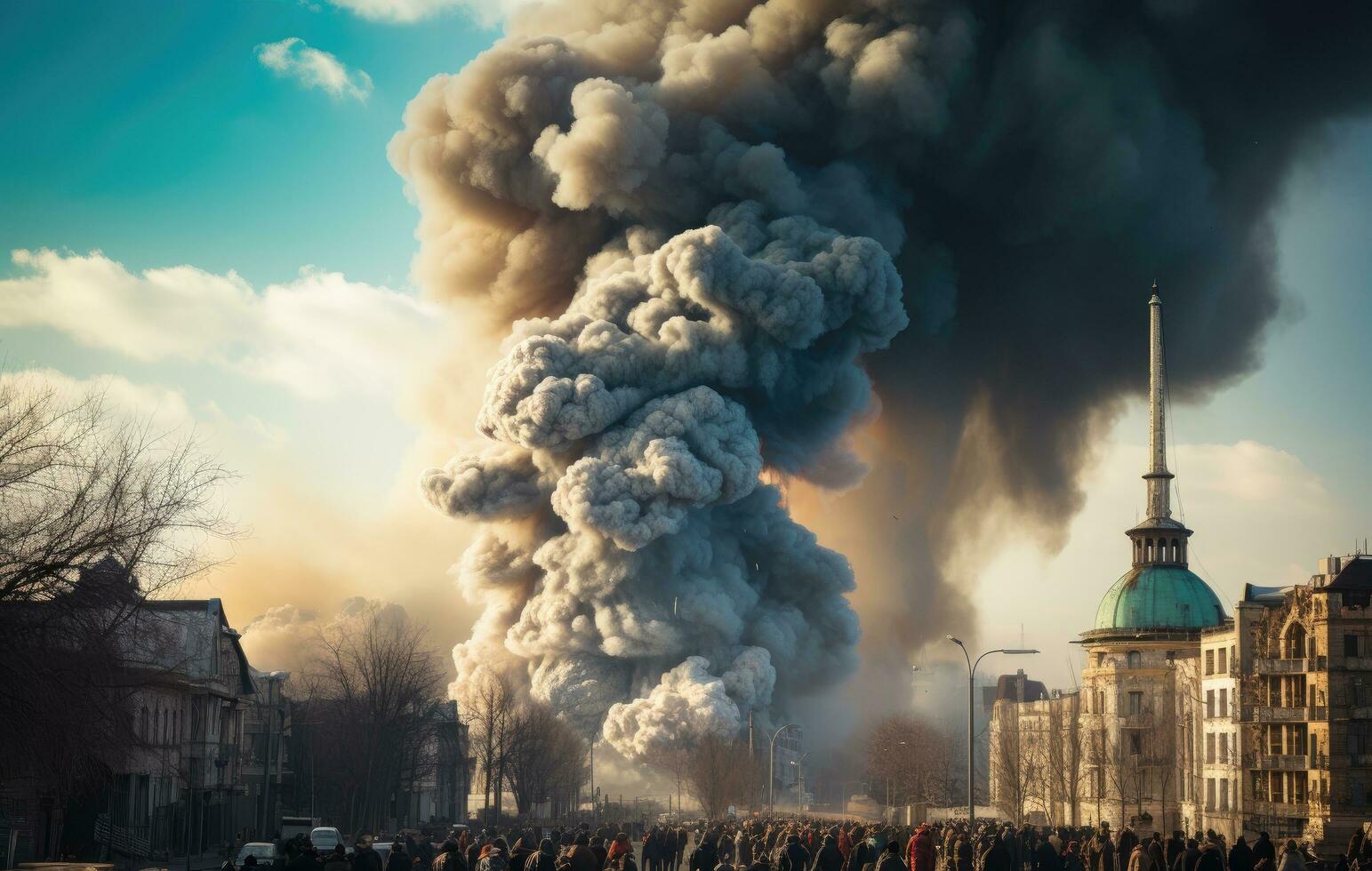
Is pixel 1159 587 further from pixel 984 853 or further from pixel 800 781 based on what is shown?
pixel 984 853

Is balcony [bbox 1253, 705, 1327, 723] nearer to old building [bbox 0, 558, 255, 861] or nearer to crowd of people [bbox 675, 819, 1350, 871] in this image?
crowd of people [bbox 675, 819, 1350, 871]

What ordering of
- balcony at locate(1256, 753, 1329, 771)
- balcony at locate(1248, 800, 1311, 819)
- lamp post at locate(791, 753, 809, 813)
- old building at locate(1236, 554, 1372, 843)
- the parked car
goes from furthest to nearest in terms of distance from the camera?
lamp post at locate(791, 753, 809, 813)
balcony at locate(1248, 800, 1311, 819)
balcony at locate(1256, 753, 1329, 771)
old building at locate(1236, 554, 1372, 843)
the parked car

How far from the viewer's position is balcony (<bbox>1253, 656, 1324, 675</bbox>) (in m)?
66.7

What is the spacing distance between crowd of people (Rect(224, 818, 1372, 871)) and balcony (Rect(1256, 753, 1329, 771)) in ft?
61.5

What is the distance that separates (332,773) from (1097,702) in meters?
41.8

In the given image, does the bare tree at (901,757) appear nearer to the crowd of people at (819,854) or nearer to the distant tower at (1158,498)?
the distant tower at (1158,498)

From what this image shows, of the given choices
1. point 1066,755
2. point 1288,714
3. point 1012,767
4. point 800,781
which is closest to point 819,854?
point 1288,714

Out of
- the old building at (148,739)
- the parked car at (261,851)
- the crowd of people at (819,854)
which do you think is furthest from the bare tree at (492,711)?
the crowd of people at (819,854)

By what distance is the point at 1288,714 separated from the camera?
68.8 meters

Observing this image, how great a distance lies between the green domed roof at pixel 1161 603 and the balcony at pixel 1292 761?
25432 millimetres

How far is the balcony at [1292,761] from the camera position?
218ft

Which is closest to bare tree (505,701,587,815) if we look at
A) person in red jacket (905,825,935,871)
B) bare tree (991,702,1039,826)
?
bare tree (991,702,1039,826)

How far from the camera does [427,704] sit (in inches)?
3844

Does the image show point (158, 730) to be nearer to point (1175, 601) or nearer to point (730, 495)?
point (730, 495)
